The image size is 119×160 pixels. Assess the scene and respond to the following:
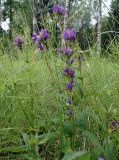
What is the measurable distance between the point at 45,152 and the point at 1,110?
29cm

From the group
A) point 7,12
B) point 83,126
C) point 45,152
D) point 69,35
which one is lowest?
point 45,152

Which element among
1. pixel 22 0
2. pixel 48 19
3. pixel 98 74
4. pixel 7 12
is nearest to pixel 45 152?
pixel 98 74

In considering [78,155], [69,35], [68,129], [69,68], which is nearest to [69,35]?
[69,35]

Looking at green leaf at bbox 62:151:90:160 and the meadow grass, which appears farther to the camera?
the meadow grass

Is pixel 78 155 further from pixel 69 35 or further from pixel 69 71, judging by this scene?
pixel 69 35

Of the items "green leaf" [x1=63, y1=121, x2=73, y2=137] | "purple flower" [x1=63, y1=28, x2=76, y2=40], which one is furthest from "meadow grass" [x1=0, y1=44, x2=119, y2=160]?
"purple flower" [x1=63, y1=28, x2=76, y2=40]

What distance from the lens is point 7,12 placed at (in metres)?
20.8

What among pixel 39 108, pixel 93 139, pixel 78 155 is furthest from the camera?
pixel 39 108

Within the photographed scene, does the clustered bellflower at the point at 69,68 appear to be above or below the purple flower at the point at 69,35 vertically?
below

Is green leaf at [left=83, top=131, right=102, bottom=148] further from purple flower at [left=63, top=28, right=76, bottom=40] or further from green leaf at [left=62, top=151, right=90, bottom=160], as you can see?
purple flower at [left=63, top=28, right=76, bottom=40]

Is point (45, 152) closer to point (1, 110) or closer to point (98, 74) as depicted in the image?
point (1, 110)

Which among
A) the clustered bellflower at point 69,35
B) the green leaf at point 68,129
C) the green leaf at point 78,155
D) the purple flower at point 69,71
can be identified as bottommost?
the green leaf at point 78,155

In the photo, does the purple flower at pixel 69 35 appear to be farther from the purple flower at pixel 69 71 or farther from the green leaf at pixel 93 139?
the green leaf at pixel 93 139

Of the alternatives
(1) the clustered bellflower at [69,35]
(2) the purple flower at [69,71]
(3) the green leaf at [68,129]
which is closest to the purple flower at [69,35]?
(1) the clustered bellflower at [69,35]
